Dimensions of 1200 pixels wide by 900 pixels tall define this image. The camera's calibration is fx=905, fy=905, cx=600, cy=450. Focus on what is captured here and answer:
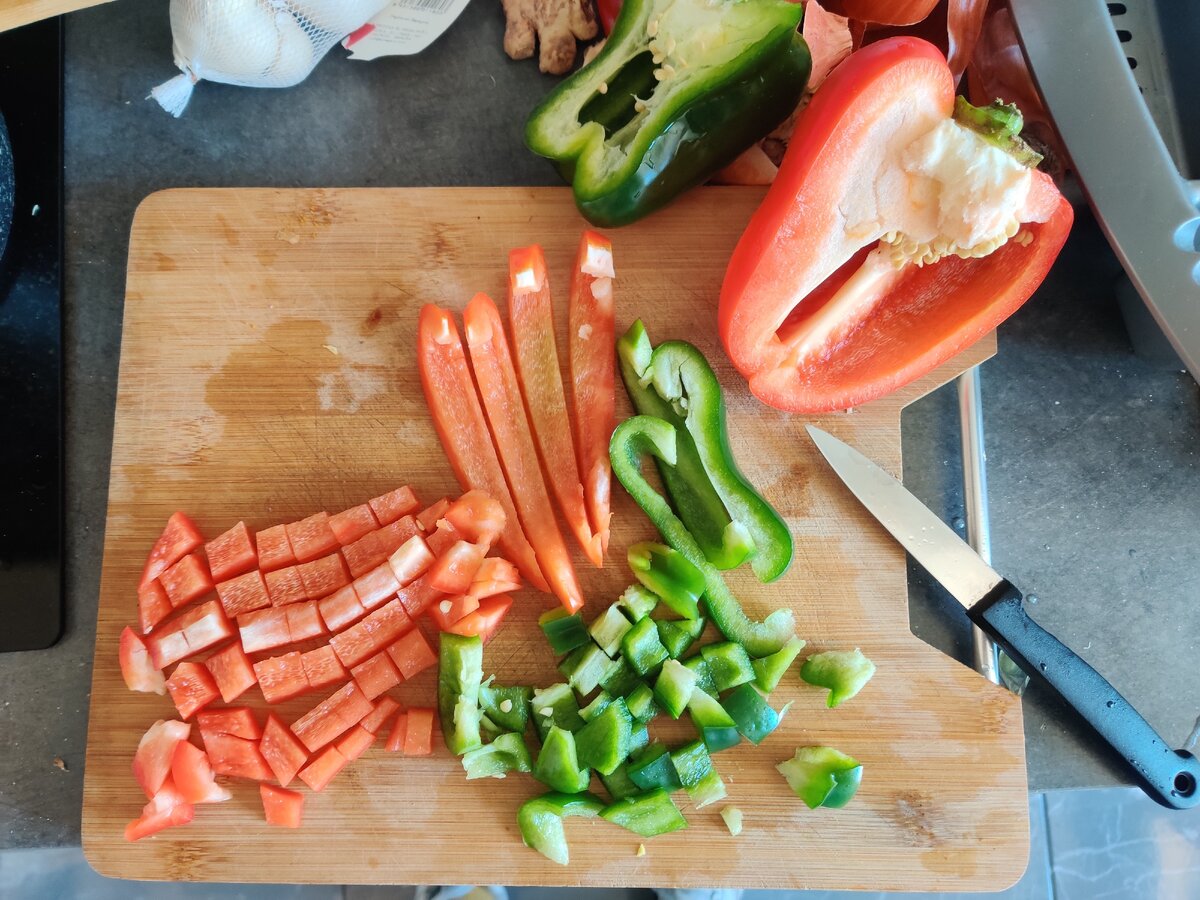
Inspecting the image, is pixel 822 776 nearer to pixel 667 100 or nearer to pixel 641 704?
pixel 641 704

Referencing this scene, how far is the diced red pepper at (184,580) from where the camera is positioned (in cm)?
186

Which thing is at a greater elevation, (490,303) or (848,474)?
(490,303)

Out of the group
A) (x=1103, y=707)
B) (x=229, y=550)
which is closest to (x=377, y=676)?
(x=229, y=550)

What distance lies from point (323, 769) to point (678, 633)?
0.76 meters

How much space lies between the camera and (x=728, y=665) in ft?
5.98

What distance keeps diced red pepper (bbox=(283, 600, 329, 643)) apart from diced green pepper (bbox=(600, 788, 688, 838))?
2.26ft

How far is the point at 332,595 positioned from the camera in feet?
6.11

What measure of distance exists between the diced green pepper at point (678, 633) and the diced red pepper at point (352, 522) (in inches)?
25.0

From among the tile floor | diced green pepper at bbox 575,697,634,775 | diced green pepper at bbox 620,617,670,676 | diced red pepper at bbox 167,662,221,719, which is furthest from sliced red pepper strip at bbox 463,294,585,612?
the tile floor

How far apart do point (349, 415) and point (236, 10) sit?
2.83ft

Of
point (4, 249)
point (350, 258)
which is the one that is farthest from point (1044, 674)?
point (4, 249)

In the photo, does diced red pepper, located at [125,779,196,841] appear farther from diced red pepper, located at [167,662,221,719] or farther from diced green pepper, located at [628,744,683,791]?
diced green pepper, located at [628,744,683,791]

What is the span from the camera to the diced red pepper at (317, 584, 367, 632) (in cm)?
184

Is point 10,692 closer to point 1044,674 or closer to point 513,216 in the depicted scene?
point 513,216
